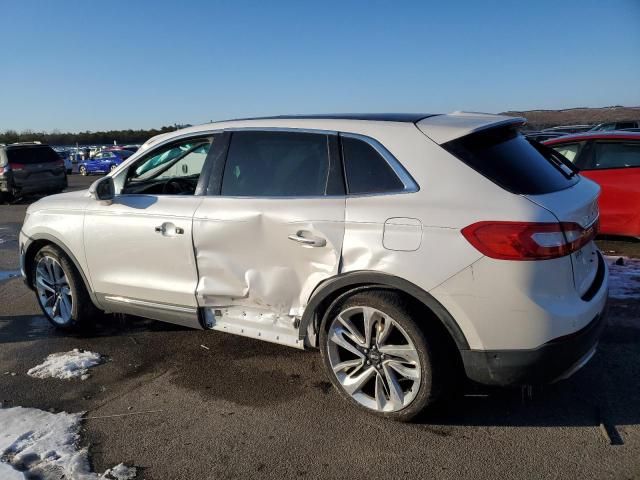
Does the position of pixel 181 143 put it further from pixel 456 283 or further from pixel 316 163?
pixel 456 283

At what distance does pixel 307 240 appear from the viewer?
11.3 ft

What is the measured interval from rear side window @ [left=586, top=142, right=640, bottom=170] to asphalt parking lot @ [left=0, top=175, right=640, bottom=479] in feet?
11.4

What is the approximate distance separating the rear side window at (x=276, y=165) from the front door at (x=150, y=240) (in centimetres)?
31

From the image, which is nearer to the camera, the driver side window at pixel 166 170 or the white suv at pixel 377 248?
the white suv at pixel 377 248

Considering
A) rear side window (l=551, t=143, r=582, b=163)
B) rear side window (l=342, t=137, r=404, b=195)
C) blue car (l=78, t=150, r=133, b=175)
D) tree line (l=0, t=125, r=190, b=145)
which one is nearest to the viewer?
rear side window (l=342, t=137, r=404, b=195)

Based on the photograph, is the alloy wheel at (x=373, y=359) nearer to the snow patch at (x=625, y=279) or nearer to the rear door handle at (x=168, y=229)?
the rear door handle at (x=168, y=229)

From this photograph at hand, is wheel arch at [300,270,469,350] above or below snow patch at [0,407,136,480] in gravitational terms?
above

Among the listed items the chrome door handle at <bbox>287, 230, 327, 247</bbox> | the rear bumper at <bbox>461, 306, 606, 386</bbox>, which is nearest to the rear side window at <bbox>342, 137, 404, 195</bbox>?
the chrome door handle at <bbox>287, 230, 327, 247</bbox>

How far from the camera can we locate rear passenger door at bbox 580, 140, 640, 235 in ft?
23.8

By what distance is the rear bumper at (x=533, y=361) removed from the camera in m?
2.92

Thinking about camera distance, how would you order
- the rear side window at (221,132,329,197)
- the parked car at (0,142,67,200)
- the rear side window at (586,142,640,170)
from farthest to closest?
the parked car at (0,142,67,200), the rear side window at (586,142,640,170), the rear side window at (221,132,329,197)

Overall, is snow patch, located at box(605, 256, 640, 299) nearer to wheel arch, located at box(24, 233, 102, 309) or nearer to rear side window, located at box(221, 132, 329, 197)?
rear side window, located at box(221, 132, 329, 197)

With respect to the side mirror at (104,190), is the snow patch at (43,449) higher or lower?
lower

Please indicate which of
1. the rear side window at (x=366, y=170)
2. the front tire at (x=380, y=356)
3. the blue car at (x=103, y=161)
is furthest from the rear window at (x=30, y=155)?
the front tire at (x=380, y=356)
